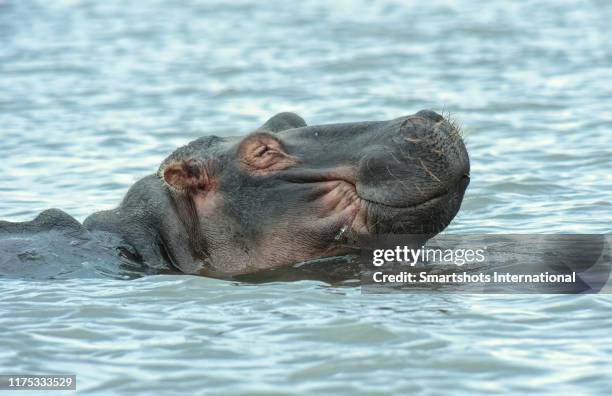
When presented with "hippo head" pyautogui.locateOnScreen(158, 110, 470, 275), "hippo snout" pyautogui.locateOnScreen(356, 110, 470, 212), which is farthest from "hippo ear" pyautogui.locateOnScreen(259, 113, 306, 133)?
"hippo snout" pyautogui.locateOnScreen(356, 110, 470, 212)

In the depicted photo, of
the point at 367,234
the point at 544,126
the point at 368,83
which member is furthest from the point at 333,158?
the point at 368,83

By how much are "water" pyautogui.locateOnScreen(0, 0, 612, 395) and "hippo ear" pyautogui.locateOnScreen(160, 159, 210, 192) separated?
80 centimetres

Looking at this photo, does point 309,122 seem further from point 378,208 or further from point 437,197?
point 437,197

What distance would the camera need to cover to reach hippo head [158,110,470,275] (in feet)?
31.0

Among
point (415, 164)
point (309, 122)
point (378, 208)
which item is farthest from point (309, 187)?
point (309, 122)

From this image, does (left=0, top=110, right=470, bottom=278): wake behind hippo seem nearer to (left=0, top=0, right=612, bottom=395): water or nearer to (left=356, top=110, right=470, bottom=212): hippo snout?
(left=356, top=110, right=470, bottom=212): hippo snout

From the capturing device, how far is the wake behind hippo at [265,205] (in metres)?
9.48

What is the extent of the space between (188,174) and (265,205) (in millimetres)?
742

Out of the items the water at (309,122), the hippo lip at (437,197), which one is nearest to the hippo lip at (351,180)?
the hippo lip at (437,197)

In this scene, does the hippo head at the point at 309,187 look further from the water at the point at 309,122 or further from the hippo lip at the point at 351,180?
the water at the point at 309,122

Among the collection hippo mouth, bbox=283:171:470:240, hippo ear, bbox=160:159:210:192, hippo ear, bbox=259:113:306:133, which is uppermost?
hippo ear, bbox=259:113:306:133

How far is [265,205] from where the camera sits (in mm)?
10109

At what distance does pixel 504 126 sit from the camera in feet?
60.7

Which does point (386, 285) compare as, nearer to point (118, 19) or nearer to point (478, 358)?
point (478, 358)
